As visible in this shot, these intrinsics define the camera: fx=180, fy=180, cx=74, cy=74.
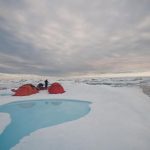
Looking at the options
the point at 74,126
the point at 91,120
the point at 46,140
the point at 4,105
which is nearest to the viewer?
the point at 46,140

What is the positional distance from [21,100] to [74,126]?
851 cm

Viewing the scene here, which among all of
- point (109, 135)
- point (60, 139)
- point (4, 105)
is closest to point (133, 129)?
point (109, 135)

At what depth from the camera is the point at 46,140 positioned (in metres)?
5.22

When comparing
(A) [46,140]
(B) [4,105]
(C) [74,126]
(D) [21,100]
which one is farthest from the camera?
(D) [21,100]

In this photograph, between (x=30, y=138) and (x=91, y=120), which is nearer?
(x=30, y=138)

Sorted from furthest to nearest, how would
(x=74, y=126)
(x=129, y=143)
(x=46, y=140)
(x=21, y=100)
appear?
(x=21, y=100) < (x=74, y=126) < (x=46, y=140) < (x=129, y=143)

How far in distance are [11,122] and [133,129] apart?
497 cm

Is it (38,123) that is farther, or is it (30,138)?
(38,123)

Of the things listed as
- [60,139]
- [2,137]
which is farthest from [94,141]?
[2,137]

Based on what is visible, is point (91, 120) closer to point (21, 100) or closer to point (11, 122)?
point (11, 122)

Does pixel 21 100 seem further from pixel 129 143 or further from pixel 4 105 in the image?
pixel 129 143

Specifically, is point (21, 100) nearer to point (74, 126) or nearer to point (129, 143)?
point (74, 126)

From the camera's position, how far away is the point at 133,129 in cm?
600

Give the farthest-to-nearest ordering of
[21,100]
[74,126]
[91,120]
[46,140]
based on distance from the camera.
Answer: [21,100], [91,120], [74,126], [46,140]
